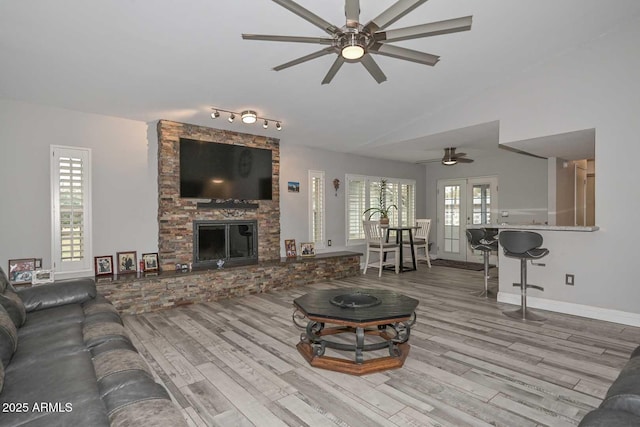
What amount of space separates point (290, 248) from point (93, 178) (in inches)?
127

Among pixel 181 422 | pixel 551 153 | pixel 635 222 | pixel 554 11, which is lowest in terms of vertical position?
pixel 181 422

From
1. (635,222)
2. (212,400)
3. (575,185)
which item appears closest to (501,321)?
(635,222)

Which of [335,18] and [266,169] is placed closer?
[335,18]

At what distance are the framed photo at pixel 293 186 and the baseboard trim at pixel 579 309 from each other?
3.78 m

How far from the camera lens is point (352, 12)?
7.02ft

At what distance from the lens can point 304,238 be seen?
21.6 ft

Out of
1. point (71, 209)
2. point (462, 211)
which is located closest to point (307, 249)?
point (71, 209)

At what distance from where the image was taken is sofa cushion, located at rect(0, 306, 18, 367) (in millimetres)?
1662

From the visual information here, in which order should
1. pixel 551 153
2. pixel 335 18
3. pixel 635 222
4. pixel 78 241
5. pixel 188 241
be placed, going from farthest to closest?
pixel 551 153, pixel 188 241, pixel 78 241, pixel 635 222, pixel 335 18

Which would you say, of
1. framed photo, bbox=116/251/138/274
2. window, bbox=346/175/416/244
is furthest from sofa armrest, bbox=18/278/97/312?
window, bbox=346/175/416/244

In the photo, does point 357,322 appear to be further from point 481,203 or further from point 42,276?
point 481,203

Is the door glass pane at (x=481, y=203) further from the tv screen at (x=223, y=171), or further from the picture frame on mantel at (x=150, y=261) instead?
the picture frame on mantel at (x=150, y=261)

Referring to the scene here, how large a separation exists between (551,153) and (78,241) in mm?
7116

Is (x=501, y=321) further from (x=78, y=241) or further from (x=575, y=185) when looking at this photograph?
(x=78, y=241)
